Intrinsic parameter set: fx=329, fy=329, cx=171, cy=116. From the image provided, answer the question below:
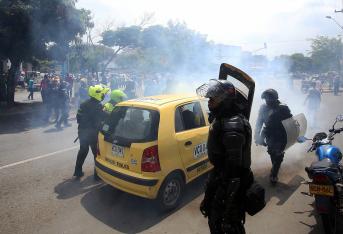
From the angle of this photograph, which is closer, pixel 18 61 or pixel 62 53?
pixel 18 61

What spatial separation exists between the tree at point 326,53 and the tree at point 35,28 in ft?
137

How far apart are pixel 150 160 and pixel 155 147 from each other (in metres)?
0.19

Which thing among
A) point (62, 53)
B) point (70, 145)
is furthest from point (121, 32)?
point (70, 145)

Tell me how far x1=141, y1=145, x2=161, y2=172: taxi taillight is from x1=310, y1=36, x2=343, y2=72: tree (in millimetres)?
49651

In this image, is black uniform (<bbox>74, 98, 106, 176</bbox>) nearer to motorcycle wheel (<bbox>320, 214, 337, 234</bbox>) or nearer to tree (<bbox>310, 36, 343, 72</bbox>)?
motorcycle wheel (<bbox>320, 214, 337, 234</bbox>)

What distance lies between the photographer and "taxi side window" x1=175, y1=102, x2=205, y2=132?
16.0ft

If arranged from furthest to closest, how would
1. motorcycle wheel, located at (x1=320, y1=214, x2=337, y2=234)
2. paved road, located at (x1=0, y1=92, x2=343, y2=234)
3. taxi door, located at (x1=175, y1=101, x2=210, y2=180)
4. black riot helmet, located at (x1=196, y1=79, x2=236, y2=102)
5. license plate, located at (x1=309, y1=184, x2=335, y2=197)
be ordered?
taxi door, located at (x1=175, y1=101, x2=210, y2=180) < paved road, located at (x1=0, y1=92, x2=343, y2=234) < motorcycle wheel, located at (x1=320, y1=214, x2=337, y2=234) < license plate, located at (x1=309, y1=184, x2=335, y2=197) < black riot helmet, located at (x1=196, y1=79, x2=236, y2=102)

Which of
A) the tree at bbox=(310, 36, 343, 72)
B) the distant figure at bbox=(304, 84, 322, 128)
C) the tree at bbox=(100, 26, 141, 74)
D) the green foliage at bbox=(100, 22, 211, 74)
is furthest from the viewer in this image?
the tree at bbox=(310, 36, 343, 72)

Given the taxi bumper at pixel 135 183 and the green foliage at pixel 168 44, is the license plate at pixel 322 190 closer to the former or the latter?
the taxi bumper at pixel 135 183

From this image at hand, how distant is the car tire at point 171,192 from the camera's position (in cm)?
455

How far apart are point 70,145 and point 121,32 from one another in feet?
55.7

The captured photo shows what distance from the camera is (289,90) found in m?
26.4

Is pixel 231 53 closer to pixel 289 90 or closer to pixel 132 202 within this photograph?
pixel 289 90

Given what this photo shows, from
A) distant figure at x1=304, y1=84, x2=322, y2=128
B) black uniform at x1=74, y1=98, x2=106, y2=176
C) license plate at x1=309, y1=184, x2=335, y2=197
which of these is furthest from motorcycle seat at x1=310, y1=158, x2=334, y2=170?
distant figure at x1=304, y1=84, x2=322, y2=128
